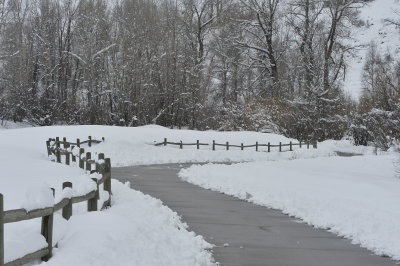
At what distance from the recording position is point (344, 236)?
10828 millimetres

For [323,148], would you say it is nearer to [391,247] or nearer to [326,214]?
[326,214]

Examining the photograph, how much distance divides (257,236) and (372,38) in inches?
3671

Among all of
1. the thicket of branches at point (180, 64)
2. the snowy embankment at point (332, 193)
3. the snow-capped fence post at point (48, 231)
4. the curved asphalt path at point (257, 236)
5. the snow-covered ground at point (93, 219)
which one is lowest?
the curved asphalt path at point (257, 236)

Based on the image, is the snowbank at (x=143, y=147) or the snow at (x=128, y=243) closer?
the snow at (x=128, y=243)

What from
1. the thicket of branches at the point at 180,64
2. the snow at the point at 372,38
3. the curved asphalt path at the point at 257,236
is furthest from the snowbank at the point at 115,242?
the snow at the point at 372,38

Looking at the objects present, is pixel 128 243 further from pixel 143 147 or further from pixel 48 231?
pixel 143 147

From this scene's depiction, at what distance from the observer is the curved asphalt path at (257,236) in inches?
344

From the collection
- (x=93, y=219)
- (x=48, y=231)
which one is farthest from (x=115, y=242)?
(x=48, y=231)

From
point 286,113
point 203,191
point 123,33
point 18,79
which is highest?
point 123,33

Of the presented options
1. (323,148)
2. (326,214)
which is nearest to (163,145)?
(323,148)

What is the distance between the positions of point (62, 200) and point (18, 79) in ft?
185

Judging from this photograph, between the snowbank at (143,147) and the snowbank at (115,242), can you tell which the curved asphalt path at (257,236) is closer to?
the snowbank at (115,242)

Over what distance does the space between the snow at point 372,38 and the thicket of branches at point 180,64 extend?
17834 millimetres

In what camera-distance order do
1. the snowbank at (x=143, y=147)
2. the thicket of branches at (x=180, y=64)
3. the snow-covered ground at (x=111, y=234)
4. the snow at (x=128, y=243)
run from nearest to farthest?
the snow-covered ground at (x=111, y=234) → the snow at (x=128, y=243) → the snowbank at (x=143, y=147) → the thicket of branches at (x=180, y=64)
